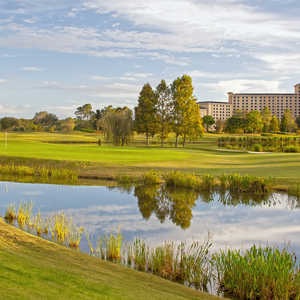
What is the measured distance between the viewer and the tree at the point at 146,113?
221 feet

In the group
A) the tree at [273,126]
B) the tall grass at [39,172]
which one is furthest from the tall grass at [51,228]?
the tree at [273,126]

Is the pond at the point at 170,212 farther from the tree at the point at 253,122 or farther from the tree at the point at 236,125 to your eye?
the tree at the point at 236,125

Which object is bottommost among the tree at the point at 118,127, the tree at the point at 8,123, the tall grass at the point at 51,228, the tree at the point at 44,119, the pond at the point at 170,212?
the pond at the point at 170,212

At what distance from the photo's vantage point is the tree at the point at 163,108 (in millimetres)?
67562

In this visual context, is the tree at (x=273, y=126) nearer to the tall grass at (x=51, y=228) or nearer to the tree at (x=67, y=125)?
the tree at (x=67, y=125)

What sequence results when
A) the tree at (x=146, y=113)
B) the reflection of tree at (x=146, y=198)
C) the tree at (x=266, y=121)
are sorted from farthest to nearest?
the tree at (x=266, y=121)
the tree at (x=146, y=113)
the reflection of tree at (x=146, y=198)

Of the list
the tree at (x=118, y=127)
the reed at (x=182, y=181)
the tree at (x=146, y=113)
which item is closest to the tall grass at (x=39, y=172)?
the reed at (x=182, y=181)

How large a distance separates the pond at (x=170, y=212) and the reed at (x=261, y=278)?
3.19 metres

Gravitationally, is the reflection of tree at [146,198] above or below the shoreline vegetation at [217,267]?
below

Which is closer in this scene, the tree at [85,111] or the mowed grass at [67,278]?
the mowed grass at [67,278]

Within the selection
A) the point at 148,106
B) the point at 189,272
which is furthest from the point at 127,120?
the point at 189,272

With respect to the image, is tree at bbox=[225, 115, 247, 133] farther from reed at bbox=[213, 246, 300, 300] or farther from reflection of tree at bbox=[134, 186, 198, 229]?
reed at bbox=[213, 246, 300, 300]

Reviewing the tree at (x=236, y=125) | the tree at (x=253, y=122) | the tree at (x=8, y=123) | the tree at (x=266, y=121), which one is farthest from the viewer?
the tree at (x=266, y=121)

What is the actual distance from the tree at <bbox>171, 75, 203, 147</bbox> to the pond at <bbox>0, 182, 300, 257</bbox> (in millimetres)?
44018
